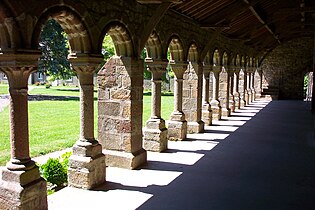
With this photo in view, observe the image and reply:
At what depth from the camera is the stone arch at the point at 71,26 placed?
322cm

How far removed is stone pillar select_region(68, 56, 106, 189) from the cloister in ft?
0.04

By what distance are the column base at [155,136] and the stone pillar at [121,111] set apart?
2.60ft

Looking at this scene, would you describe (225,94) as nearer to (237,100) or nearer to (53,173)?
(237,100)

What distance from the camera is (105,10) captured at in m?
4.20

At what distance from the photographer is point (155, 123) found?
19.6 ft

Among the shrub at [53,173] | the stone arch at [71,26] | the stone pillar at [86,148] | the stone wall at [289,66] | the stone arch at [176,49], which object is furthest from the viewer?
the stone wall at [289,66]

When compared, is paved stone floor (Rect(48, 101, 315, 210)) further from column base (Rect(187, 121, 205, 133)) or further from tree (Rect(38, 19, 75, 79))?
tree (Rect(38, 19, 75, 79))

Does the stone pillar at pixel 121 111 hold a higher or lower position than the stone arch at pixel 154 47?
lower

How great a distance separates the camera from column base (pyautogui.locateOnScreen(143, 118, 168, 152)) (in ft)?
19.5

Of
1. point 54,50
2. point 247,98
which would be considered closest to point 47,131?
point 247,98

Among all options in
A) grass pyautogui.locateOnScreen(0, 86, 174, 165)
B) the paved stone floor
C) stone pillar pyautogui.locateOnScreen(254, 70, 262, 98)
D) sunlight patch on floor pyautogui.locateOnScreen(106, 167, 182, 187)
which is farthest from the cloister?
stone pillar pyautogui.locateOnScreen(254, 70, 262, 98)

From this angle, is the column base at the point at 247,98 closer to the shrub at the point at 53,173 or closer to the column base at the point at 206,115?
the column base at the point at 206,115

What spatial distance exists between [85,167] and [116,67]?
1603 mm

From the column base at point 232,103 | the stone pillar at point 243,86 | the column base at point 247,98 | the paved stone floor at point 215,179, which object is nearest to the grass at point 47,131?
the paved stone floor at point 215,179
